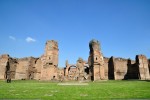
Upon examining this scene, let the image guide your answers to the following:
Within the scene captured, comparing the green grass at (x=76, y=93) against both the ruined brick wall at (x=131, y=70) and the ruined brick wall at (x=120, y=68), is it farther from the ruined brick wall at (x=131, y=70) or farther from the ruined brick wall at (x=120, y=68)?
the ruined brick wall at (x=131, y=70)

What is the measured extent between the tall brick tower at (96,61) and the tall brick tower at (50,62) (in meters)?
9.08

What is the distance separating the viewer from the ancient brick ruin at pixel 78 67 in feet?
133

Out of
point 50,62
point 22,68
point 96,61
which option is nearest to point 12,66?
point 22,68

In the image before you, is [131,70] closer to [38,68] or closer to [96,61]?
[96,61]

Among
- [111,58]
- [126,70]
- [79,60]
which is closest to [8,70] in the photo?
[79,60]

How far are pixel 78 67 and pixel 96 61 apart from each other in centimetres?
696

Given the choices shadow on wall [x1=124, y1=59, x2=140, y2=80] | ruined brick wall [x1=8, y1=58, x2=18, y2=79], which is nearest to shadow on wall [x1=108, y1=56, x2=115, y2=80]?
shadow on wall [x1=124, y1=59, x2=140, y2=80]

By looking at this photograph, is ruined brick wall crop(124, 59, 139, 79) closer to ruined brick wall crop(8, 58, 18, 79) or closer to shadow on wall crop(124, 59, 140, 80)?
shadow on wall crop(124, 59, 140, 80)

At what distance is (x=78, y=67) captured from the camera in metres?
45.7

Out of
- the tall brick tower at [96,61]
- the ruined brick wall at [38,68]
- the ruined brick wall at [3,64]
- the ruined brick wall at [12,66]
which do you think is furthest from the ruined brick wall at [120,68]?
the ruined brick wall at [3,64]

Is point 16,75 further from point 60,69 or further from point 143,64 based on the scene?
point 143,64

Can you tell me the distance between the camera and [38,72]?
4728 cm

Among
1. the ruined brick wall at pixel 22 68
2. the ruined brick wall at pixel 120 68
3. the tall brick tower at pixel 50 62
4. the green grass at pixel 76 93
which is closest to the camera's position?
the green grass at pixel 76 93

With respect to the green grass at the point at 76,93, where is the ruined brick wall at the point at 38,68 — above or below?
above
